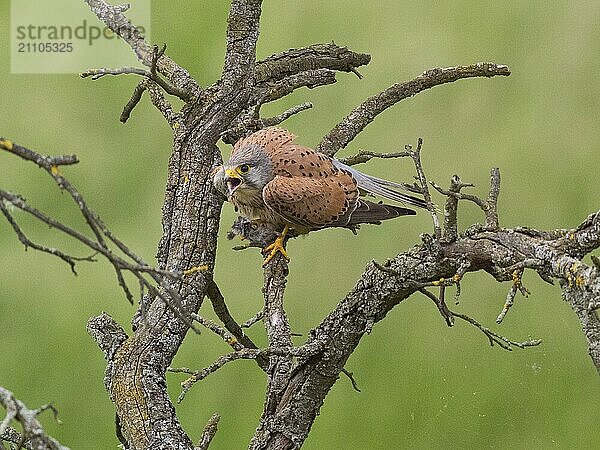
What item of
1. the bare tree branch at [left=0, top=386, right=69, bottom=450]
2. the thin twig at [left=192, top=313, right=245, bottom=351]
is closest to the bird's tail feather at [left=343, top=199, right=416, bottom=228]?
the thin twig at [left=192, top=313, right=245, bottom=351]

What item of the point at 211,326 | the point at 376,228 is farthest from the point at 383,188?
the point at 376,228

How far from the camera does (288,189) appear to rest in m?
1.41

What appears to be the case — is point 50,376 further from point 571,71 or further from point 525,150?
point 571,71

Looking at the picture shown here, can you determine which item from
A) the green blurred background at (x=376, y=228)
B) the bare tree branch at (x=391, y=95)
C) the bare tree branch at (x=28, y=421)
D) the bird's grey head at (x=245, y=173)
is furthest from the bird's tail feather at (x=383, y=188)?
the bare tree branch at (x=28, y=421)

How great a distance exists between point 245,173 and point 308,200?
122 mm

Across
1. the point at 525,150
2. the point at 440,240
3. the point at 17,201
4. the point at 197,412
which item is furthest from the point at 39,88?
the point at 17,201

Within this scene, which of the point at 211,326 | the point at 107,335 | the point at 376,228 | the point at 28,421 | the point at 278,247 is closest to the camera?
the point at 28,421

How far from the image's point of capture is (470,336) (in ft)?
7.09

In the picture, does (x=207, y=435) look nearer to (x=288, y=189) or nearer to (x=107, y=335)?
(x=107, y=335)

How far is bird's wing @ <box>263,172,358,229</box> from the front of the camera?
1.41m

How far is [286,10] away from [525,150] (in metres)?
0.85

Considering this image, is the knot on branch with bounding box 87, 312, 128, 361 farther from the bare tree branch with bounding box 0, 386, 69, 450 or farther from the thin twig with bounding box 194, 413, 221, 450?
the bare tree branch with bounding box 0, 386, 69, 450

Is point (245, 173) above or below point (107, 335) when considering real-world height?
above

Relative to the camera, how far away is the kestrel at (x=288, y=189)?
1.42 meters
